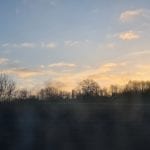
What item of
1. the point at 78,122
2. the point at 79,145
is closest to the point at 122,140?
the point at 79,145

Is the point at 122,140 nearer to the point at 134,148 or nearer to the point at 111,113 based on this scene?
the point at 134,148

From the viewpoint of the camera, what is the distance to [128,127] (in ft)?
66.3

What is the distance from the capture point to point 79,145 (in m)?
18.7

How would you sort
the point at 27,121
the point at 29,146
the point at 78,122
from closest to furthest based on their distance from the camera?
the point at 29,146 < the point at 78,122 < the point at 27,121

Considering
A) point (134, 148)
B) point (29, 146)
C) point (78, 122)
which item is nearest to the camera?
point (134, 148)

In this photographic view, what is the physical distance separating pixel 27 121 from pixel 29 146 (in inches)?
150

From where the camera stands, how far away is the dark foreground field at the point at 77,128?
18.8m

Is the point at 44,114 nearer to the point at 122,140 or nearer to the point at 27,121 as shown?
the point at 27,121

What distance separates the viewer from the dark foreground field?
18.8 m

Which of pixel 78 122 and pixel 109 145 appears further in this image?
pixel 78 122

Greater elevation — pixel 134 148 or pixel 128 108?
pixel 128 108

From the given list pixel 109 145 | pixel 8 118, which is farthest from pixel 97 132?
pixel 8 118

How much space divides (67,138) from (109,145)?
6.77 feet

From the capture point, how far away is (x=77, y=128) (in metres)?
Result: 20.5
